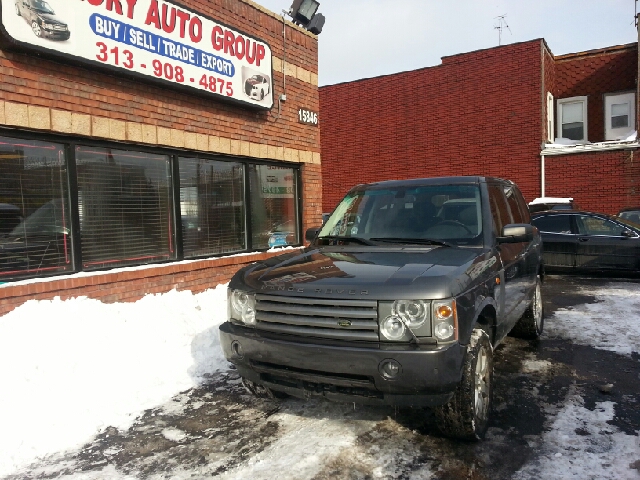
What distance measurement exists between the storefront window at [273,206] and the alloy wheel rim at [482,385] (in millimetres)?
5806

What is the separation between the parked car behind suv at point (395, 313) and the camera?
301 centimetres

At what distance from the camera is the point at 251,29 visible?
8.47 meters

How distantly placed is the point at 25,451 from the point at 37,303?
2314 mm

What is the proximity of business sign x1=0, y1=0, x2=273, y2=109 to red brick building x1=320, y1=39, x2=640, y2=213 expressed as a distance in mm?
11952

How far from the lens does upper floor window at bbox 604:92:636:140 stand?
17656mm

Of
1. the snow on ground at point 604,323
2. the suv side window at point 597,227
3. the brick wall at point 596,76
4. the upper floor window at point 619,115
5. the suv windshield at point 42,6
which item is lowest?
the snow on ground at point 604,323

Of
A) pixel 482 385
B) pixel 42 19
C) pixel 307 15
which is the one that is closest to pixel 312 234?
pixel 482 385

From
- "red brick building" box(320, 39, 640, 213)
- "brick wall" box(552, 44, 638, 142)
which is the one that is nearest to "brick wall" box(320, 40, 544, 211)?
"red brick building" box(320, 39, 640, 213)

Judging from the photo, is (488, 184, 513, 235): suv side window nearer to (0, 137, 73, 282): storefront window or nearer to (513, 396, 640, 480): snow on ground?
(513, 396, 640, 480): snow on ground

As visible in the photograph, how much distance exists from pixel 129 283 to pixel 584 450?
5.38 meters

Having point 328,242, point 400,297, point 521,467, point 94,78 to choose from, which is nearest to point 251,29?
point 94,78

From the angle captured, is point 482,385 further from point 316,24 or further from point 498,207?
point 316,24

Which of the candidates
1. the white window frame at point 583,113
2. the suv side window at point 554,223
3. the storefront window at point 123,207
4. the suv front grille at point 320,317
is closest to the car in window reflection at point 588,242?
the suv side window at point 554,223

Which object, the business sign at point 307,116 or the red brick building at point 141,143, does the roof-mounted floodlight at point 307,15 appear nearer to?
the red brick building at point 141,143
